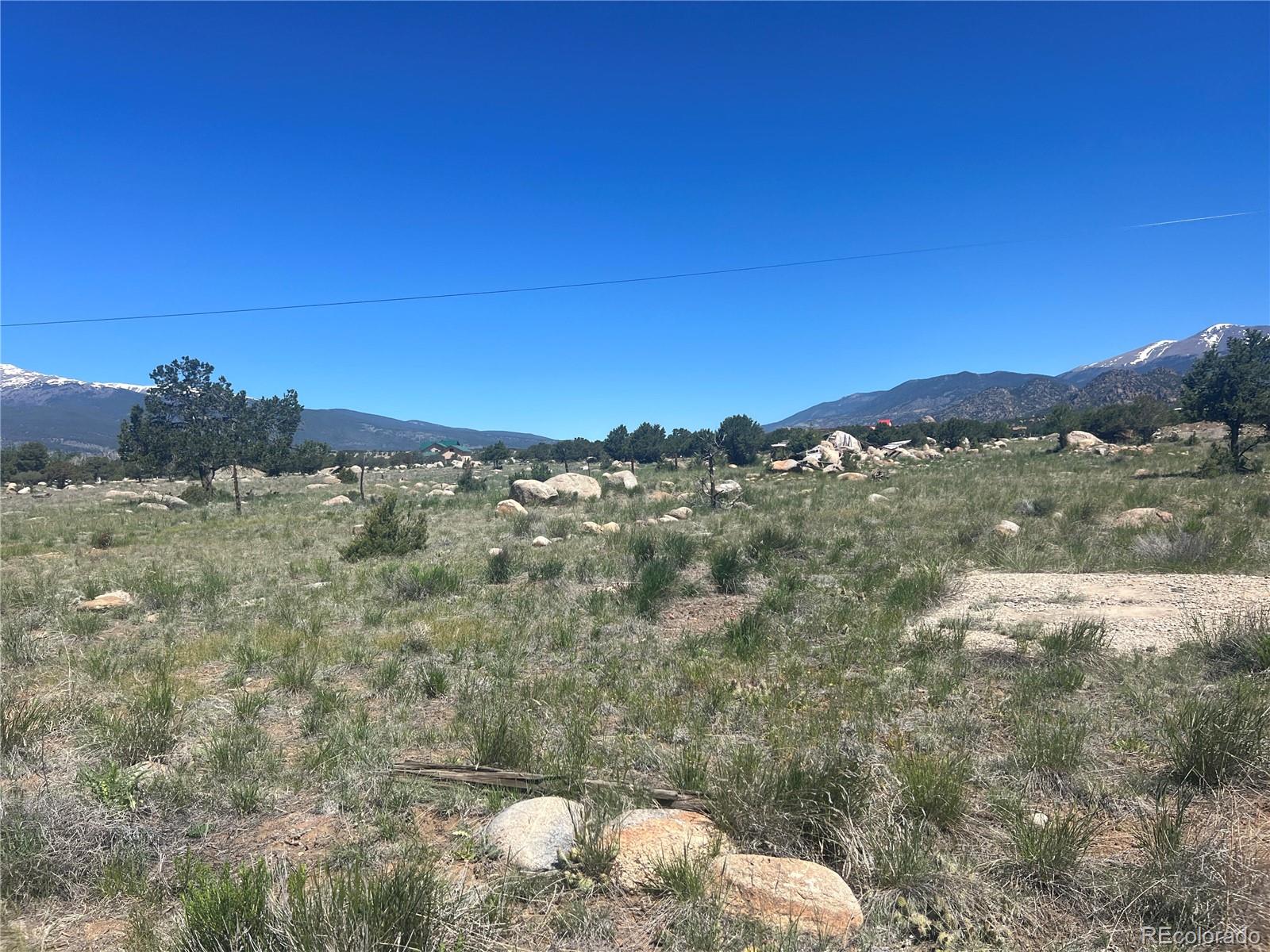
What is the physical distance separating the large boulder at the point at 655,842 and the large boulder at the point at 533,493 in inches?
841

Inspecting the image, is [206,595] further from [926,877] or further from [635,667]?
[926,877]

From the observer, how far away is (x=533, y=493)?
2491 cm

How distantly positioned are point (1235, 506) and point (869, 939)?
17197 millimetres

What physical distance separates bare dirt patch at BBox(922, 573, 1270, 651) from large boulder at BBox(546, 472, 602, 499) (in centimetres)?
1814

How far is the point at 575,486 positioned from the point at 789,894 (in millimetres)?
23807

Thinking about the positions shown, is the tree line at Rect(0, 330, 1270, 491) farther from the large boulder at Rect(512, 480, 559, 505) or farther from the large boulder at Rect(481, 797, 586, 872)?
the large boulder at Rect(481, 797, 586, 872)

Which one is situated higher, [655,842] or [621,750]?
[655,842]

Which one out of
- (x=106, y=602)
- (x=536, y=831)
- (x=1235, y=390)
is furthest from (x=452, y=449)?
(x=536, y=831)

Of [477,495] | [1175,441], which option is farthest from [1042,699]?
[1175,441]

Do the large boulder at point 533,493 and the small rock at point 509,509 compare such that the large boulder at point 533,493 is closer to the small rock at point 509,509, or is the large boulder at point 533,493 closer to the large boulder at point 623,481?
the small rock at point 509,509

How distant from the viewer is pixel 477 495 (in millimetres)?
28422

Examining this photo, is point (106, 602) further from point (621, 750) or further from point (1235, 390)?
point (1235, 390)

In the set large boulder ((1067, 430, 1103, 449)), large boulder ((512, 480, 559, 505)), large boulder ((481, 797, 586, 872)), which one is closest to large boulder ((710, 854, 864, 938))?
large boulder ((481, 797, 586, 872))

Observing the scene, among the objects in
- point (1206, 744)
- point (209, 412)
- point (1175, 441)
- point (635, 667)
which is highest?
point (209, 412)
